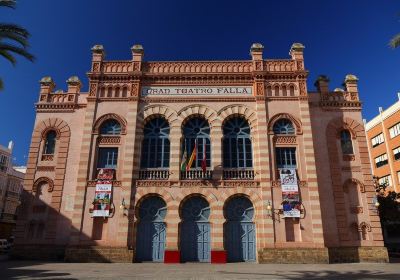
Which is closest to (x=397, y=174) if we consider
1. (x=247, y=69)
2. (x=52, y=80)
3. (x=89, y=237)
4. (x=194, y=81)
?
(x=247, y=69)

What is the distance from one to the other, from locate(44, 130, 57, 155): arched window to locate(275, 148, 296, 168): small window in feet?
57.4

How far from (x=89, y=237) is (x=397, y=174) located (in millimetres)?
36805

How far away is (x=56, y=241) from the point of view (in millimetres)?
→ 23234

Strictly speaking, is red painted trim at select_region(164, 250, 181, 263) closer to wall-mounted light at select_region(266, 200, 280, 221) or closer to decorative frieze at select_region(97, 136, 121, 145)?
wall-mounted light at select_region(266, 200, 280, 221)

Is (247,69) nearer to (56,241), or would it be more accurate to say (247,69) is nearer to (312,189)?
(312,189)

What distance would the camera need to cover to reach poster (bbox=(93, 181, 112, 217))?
22625 mm

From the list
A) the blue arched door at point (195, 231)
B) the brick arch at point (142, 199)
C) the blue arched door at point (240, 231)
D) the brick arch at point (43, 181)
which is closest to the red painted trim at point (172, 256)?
the blue arched door at point (195, 231)

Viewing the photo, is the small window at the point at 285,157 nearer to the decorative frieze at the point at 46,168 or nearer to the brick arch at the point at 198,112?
the brick arch at the point at 198,112

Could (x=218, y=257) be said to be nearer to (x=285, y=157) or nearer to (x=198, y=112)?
→ (x=285, y=157)

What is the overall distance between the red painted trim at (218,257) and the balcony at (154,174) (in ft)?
20.5

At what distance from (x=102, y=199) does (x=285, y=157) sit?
1360 centimetres

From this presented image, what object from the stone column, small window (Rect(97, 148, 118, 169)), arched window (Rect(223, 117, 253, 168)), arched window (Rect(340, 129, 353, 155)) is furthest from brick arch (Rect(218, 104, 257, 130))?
the stone column

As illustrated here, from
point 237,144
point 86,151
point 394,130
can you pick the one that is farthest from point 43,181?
point 394,130

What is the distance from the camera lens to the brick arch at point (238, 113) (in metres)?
24.8
